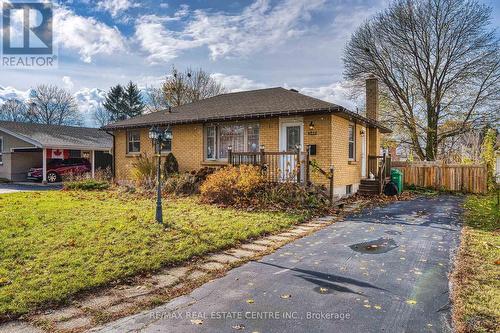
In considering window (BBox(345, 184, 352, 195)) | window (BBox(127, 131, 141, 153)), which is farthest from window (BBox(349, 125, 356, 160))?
window (BBox(127, 131, 141, 153))

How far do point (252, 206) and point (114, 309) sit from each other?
6.61 metres

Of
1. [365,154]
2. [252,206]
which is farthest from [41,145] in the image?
[365,154]

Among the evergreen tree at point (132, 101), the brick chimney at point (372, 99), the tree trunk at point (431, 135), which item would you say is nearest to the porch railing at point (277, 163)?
the brick chimney at point (372, 99)

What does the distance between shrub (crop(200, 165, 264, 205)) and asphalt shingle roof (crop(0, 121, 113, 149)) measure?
14225 millimetres

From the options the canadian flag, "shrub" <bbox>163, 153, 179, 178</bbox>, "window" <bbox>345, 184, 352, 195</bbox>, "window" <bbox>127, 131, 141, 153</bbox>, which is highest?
"window" <bbox>127, 131, 141, 153</bbox>

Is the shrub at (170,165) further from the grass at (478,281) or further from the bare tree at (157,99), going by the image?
the bare tree at (157,99)

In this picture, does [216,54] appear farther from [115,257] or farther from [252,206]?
[115,257]

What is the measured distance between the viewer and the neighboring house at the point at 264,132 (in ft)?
39.6

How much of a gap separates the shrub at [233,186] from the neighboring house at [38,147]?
46.5ft

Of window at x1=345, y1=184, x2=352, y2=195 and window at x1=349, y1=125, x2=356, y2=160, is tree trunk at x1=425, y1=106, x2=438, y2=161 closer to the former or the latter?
window at x1=349, y1=125, x2=356, y2=160

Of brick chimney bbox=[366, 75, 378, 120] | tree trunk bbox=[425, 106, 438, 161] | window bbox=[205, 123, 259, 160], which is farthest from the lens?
tree trunk bbox=[425, 106, 438, 161]

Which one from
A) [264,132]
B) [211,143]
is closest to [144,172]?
[211,143]

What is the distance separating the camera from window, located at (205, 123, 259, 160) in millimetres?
13852

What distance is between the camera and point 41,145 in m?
20.0
